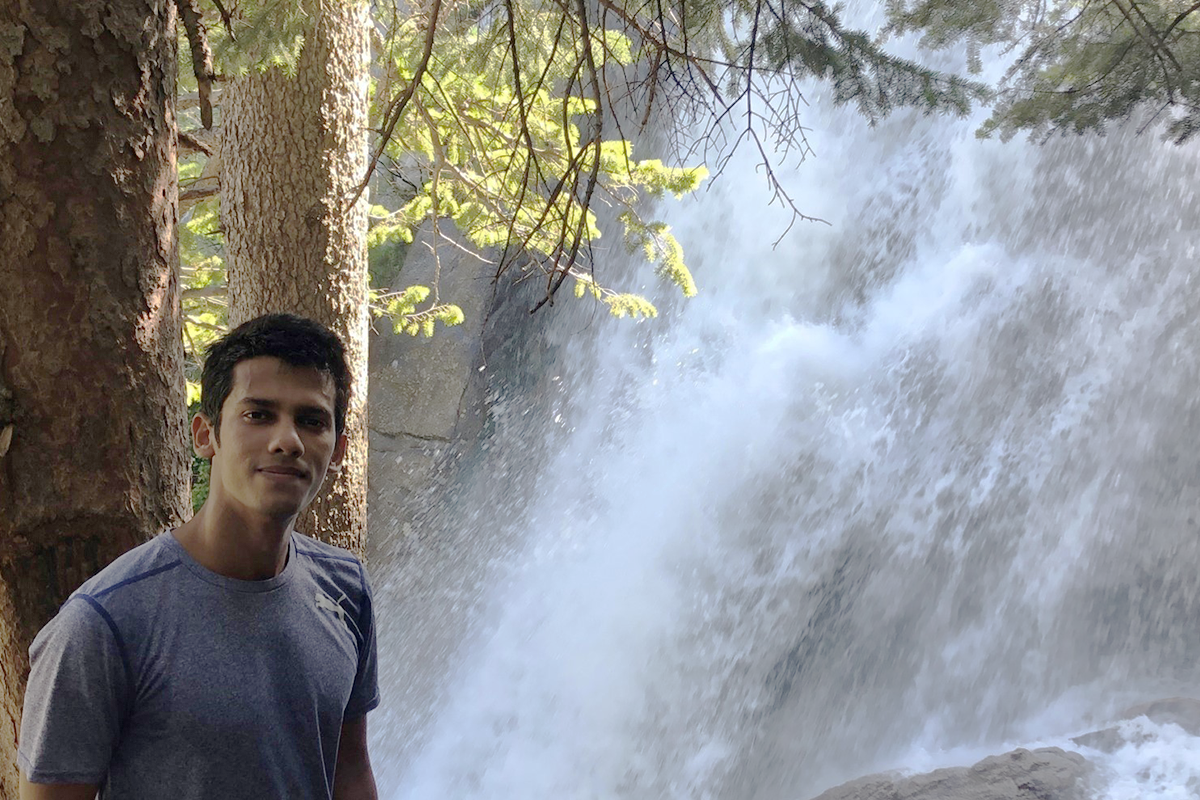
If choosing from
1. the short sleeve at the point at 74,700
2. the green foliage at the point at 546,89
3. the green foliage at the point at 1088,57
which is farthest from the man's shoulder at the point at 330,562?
the green foliage at the point at 1088,57

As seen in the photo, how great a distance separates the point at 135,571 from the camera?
135 cm

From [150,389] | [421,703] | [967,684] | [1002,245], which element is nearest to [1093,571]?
[967,684]

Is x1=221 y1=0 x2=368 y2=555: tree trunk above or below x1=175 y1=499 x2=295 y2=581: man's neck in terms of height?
above

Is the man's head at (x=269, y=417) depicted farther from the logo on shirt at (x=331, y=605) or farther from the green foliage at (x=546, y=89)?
the green foliage at (x=546, y=89)

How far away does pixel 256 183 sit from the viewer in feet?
13.4

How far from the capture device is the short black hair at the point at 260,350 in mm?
1510

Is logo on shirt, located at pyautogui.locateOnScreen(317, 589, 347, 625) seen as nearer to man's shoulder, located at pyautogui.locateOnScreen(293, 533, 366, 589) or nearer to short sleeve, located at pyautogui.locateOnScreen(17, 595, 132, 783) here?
man's shoulder, located at pyautogui.locateOnScreen(293, 533, 366, 589)

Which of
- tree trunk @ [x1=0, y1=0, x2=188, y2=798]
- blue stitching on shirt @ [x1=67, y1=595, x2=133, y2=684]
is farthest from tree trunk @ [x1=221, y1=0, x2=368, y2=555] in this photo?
blue stitching on shirt @ [x1=67, y1=595, x2=133, y2=684]

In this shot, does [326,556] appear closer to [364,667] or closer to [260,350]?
[364,667]

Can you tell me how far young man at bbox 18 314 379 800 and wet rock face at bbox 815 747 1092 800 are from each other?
655 cm

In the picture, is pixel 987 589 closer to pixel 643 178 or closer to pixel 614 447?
pixel 614 447

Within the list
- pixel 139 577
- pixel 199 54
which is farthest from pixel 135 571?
pixel 199 54

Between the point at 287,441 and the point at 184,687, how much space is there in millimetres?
366

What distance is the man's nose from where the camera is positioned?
1.45 meters
